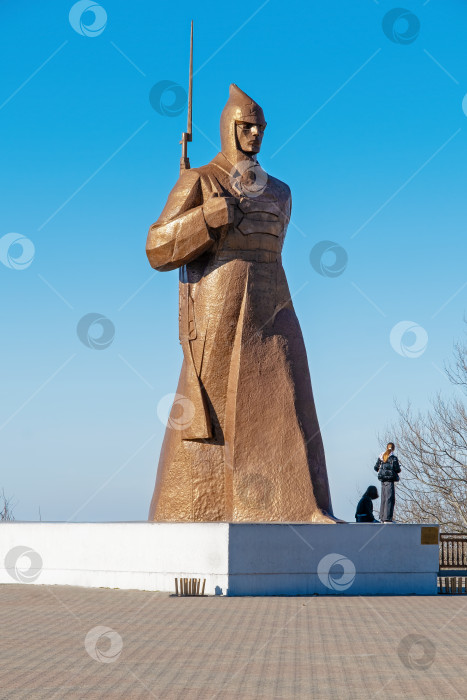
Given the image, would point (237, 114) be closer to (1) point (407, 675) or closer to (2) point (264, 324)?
(2) point (264, 324)

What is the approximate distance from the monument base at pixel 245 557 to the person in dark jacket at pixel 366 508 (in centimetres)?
128

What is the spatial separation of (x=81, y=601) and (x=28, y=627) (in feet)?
6.45

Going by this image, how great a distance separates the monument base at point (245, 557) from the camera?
11.0 m

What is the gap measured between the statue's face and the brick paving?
524 cm

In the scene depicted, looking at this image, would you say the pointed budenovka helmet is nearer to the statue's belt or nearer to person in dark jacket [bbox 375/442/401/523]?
the statue's belt

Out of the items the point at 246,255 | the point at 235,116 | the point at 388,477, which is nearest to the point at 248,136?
the point at 235,116

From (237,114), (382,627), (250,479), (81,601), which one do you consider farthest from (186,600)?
(237,114)

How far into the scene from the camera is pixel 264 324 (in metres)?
12.2

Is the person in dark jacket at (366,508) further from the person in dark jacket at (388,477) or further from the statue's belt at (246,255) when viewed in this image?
the statue's belt at (246,255)

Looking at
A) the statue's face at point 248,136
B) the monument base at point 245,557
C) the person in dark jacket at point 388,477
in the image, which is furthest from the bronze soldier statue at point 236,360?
the person in dark jacket at point 388,477

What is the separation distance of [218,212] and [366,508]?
442 centimetres

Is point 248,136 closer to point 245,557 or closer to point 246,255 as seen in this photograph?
point 246,255

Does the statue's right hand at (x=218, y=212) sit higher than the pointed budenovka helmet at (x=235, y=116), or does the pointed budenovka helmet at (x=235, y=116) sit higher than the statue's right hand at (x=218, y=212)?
the pointed budenovka helmet at (x=235, y=116)

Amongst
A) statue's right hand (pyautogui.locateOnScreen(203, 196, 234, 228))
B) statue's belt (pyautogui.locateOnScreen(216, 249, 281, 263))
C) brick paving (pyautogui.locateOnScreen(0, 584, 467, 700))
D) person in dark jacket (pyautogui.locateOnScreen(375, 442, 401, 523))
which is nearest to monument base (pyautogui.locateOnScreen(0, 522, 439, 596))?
brick paving (pyautogui.locateOnScreen(0, 584, 467, 700))
